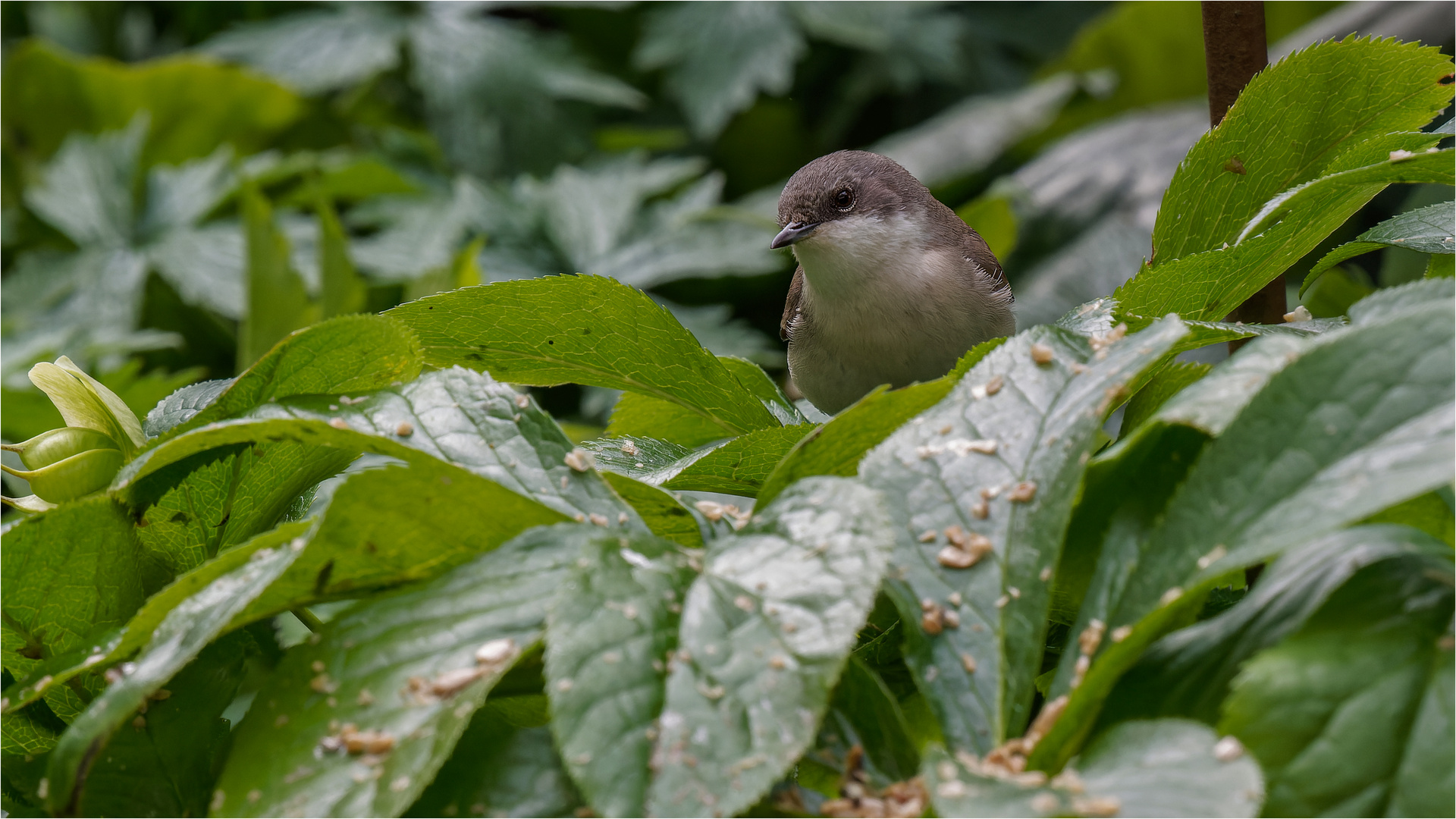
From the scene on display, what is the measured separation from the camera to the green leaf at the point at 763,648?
0.38m

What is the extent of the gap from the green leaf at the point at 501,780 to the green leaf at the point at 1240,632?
0.74 ft

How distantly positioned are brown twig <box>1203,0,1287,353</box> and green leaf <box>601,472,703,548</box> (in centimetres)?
49

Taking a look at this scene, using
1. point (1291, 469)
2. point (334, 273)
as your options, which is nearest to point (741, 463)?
point (1291, 469)

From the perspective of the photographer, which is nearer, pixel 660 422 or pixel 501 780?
pixel 501 780

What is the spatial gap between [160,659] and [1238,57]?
0.84m

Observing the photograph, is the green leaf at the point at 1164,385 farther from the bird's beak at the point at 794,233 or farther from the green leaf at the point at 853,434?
the bird's beak at the point at 794,233

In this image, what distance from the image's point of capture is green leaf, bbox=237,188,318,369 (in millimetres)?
1752

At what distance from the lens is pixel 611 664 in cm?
41

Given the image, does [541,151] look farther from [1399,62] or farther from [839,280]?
[1399,62]

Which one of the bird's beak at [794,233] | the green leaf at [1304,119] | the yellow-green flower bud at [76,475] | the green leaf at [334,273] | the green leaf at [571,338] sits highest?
the green leaf at [1304,119]

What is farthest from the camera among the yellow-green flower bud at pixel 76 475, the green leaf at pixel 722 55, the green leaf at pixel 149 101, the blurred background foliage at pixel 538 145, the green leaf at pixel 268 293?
the green leaf at pixel 149 101

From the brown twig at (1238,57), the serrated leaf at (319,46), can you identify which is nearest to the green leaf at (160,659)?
the brown twig at (1238,57)

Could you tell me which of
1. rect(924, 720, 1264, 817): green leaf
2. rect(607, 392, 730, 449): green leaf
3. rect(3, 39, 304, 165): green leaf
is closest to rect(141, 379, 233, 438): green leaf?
rect(607, 392, 730, 449): green leaf

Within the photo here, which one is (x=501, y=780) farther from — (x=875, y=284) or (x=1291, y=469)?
(x=875, y=284)
